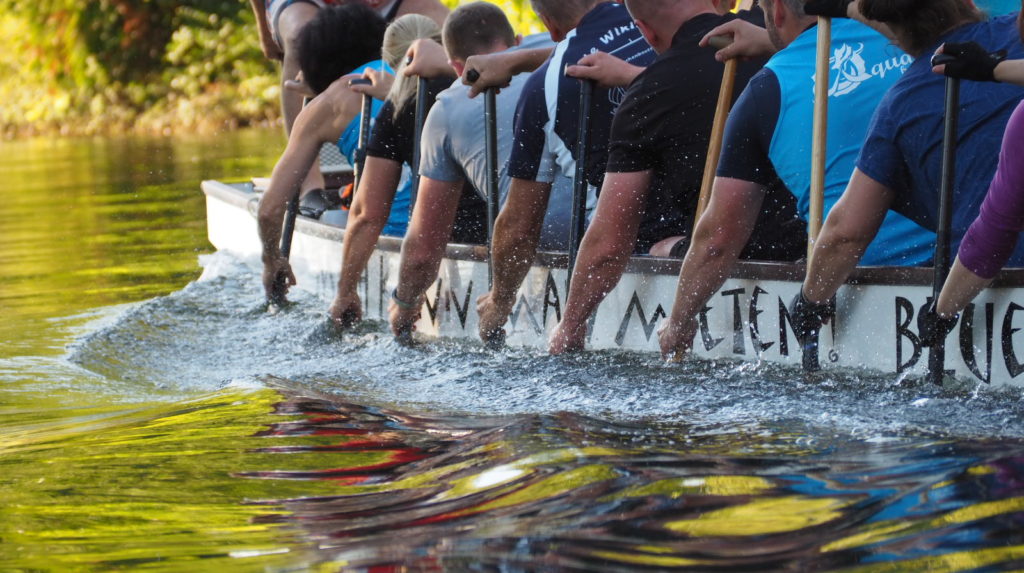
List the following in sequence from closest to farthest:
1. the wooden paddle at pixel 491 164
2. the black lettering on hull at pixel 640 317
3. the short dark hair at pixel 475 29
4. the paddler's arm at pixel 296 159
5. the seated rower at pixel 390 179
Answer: the black lettering on hull at pixel 640 317, the wooden paddle at pixel 491 164, the short dark hair at pixel 475 29, the seated rower at pixel 390 179, the paddler's arm at pixel 296 159

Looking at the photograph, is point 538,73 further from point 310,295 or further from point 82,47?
point 82,47

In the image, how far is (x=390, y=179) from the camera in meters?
6.41

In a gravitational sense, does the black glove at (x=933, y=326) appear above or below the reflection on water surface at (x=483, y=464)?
above

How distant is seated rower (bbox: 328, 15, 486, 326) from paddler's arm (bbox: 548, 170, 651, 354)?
141 cm

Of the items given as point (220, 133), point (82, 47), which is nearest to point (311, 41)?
point (220, 133)

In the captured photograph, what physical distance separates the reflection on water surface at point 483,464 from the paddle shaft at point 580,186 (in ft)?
1.47

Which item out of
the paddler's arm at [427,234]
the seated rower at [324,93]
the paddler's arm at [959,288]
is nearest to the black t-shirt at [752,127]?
the paddler's arm at [959,288]

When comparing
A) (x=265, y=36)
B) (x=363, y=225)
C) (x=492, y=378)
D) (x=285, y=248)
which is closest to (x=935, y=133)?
(x=492, y=378)

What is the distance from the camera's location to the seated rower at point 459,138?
5.82m

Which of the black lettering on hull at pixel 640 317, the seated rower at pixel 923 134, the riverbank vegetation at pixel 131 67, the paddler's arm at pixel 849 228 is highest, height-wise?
the riverbank vegetation at pixel 131 67

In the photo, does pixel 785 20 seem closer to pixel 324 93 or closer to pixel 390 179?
pixel 390 179

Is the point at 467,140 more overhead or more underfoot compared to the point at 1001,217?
more overhead

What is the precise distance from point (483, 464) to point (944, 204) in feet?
4.85

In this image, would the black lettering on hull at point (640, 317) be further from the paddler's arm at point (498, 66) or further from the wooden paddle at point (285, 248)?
the wooden paddle at point (285, 248)
